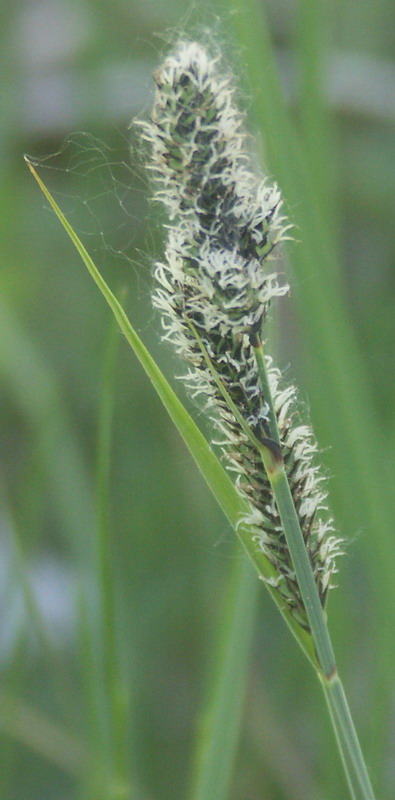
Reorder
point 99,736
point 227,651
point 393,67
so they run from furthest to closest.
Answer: point 393,67 → point 99,736 → point 227,651

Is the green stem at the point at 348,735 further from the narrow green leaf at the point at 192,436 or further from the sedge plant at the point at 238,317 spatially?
the narrow green leaf at the point at 192,436

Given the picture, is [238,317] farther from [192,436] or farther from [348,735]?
[348,735]

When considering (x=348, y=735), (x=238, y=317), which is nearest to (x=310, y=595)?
(x=348, y=735)

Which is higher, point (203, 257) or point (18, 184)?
point (18, 184)

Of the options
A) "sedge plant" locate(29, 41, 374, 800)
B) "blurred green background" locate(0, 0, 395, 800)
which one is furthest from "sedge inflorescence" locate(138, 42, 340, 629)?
"blurred green background" locate(0, 0, 395, 800)

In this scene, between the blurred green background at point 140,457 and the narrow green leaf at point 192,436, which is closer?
the narrow green leaf at point 192,436

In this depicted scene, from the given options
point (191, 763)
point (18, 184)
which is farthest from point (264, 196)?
point (18, 184)

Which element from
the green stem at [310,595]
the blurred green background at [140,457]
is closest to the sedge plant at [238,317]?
the green stem at [310,595]

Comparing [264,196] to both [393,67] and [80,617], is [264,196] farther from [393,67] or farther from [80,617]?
[393,67]
